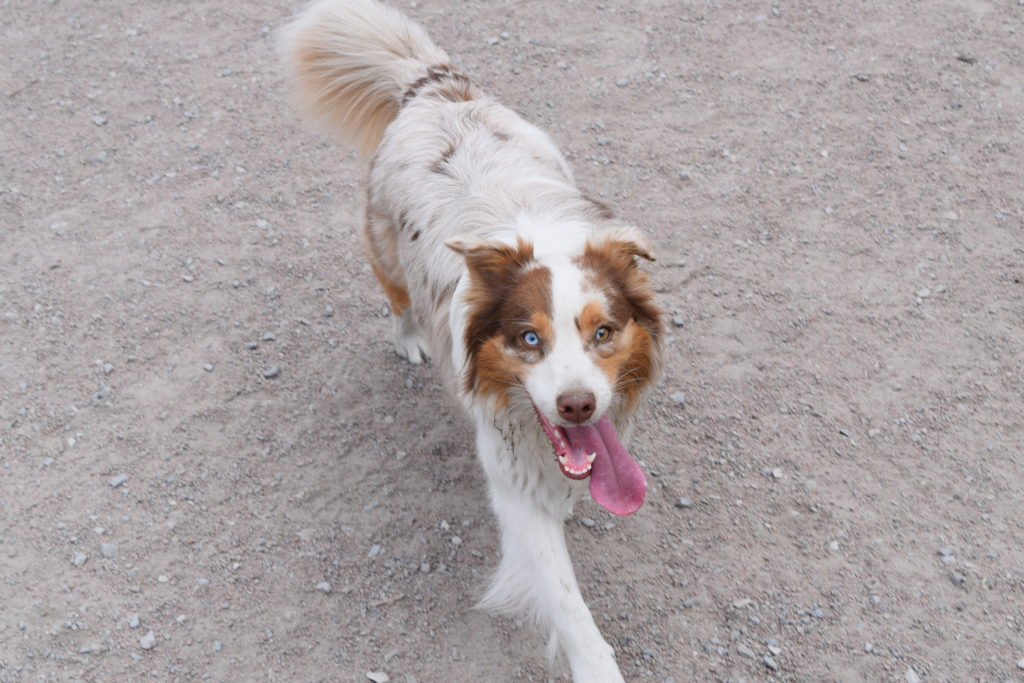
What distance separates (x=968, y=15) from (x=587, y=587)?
591 cm

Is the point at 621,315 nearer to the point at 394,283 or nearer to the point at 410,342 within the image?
the point at 394,283

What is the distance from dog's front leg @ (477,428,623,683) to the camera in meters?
3.53

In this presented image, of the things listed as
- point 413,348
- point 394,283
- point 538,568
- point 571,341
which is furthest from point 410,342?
point 571,341

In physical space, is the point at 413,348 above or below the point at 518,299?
below

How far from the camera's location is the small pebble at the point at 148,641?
13.1ft

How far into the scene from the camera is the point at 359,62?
16.4 ft

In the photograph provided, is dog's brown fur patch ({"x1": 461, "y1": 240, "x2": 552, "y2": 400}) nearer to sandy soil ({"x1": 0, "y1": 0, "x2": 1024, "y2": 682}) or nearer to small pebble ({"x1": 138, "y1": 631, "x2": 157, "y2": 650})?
sandy soil ({"x1": 0, "y1": 0, "x2": 1024, "y2": 682})

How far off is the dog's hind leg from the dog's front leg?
4.05ft

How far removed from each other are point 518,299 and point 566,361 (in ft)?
0.93

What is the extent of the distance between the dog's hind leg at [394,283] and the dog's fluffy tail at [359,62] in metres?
0.62

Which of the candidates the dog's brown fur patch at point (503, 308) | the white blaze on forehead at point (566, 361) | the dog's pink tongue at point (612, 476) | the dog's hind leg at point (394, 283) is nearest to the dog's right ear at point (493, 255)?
the dog's brown fur patch at point (503, 308)

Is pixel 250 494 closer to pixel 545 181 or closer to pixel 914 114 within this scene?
pixel 545 181

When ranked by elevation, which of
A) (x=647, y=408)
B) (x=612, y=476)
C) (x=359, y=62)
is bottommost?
(x=647, y=408)

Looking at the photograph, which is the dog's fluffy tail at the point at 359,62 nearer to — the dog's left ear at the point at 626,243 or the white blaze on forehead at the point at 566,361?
the dog's left ear at the point at 626,243
